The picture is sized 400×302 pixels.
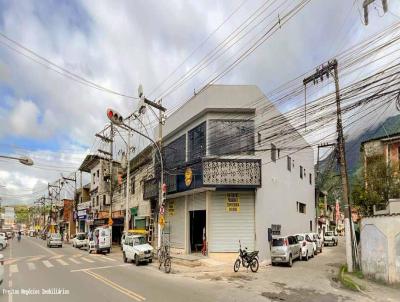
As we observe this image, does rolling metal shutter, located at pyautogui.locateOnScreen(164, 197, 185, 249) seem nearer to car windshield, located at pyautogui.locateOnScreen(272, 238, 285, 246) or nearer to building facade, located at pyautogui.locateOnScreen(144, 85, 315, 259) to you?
building facade, located at pyautogui.locateOnScreen(144, 85, 315, 259)

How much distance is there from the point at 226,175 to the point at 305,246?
8762 millimetres

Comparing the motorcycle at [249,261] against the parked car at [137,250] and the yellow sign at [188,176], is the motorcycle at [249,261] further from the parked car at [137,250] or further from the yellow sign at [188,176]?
the yellow sign at [188,176]

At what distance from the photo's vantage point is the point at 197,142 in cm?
2894

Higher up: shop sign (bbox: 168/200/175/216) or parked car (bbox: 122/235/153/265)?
shop sign (bbox: 168/200/175/216)

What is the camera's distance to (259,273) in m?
21.0

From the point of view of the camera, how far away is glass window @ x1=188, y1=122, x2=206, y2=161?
27.8 meters

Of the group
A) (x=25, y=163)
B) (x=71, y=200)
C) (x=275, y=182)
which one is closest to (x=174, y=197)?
(x=275, y=182)

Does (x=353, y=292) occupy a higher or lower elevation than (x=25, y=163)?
lower

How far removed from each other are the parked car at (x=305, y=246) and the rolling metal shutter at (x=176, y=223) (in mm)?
8197

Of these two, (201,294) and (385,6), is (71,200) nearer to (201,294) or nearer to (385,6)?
(201,294)

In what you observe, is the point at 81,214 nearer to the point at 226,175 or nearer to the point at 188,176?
the point at 188,176

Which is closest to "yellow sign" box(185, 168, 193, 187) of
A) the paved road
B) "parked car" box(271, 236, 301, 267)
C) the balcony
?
the balcony

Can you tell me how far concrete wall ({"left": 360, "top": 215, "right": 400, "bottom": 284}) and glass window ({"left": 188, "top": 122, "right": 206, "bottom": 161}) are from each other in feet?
38.4

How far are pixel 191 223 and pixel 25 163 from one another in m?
12.7
